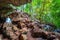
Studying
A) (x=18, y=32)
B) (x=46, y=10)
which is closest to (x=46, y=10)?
(x=46, y=10)

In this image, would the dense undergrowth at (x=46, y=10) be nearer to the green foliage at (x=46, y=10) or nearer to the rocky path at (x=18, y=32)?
the green foliage at (x=46, y=10)

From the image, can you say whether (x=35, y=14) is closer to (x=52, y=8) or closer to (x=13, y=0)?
(x=52, y=8)

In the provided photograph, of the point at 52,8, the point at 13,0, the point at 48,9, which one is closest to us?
the point at 13,0

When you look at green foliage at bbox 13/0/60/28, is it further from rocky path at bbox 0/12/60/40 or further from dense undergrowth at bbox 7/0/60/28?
rocky path at bbox 0/12/60/40

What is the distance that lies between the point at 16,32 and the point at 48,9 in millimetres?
Answer: 2243

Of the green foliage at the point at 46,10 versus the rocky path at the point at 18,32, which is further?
the green foliage at the point at 46,10

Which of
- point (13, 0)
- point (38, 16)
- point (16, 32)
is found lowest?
point (38, 16)

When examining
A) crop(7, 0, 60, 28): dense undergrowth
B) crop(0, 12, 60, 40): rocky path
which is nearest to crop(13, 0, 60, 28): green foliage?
crop(7, 0, 60, 28): dense undergrowth

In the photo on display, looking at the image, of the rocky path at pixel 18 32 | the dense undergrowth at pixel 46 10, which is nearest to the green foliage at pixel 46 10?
the dense undergrowth at pixel 46 10

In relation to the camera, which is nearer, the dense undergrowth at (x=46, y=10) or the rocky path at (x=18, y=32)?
the rocky path at (x=18, y=32)

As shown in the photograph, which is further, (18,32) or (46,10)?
(46,10)

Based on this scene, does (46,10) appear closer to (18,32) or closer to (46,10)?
(46,10)

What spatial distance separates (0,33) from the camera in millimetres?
2971

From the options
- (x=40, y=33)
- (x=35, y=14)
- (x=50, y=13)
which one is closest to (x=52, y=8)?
(x=50, y=13)
